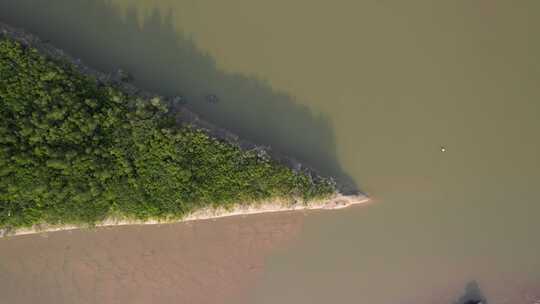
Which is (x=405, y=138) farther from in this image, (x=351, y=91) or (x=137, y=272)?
(x=137, y=272)

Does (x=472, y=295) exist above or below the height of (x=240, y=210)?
below

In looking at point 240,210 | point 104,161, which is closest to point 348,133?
point 240,210

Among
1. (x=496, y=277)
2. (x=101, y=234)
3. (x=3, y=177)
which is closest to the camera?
(x=3, y=177)

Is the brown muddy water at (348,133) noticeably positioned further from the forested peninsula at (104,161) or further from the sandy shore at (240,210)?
the forested peninsula at (104,161)

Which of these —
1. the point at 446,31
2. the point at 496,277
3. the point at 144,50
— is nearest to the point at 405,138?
the point at 446,31

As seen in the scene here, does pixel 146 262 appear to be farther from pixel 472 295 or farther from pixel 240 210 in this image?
pixel 472 295

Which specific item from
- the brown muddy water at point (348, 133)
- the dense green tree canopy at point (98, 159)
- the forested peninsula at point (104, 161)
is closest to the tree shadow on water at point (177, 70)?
the brown muddy water at point (348, 133)
